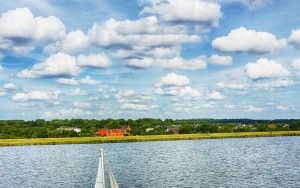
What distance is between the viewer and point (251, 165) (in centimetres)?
9106

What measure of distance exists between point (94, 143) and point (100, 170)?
14325 cm

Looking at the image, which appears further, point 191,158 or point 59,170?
point 191,158

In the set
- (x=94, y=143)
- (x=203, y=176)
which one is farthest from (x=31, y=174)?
(x=94, y=143)

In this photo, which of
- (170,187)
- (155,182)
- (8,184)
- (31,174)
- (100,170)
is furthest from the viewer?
(31,174)

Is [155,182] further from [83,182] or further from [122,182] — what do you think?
[83,182]

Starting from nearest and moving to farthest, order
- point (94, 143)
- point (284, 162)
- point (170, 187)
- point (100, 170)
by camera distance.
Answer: point (100, 170) < point (170, 187) < point (284, 162) < point (94, 143)

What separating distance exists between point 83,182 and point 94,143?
115452 mm

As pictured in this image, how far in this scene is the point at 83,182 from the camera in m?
71.6

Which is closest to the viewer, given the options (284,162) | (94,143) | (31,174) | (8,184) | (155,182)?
(155,182)

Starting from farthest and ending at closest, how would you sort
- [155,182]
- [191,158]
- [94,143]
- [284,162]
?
[94,143] → [191,158] → [284,162] → [155,182]

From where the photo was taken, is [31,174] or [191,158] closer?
[31,174]

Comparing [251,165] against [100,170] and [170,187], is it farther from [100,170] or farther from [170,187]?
[100,170]

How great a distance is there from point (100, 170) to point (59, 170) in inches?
1903

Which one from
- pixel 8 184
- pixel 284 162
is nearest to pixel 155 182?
pixel 8 184
